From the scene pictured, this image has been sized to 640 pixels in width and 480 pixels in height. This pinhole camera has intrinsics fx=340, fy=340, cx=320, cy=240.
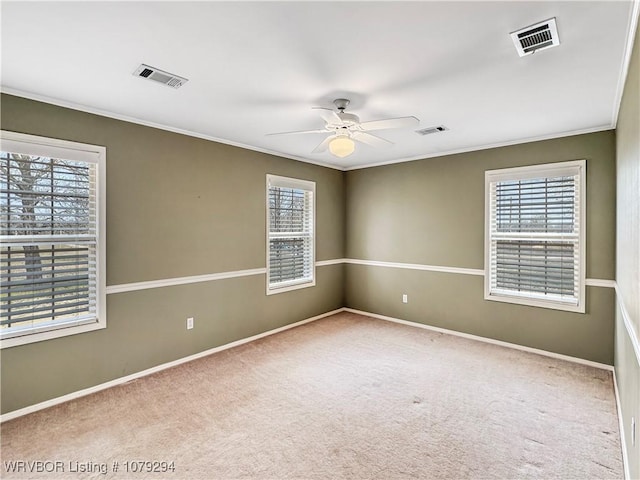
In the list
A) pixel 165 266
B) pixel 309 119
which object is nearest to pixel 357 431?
pixel 165 266

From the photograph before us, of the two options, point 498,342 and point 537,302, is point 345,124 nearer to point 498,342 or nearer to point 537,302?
point 537,302

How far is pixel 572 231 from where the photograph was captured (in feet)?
12.5

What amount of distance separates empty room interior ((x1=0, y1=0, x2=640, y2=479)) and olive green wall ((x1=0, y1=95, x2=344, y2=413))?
2 centimetres

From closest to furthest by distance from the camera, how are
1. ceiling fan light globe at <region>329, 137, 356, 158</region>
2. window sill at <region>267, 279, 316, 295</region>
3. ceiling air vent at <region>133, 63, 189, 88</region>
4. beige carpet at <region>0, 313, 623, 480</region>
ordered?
1. beige carpet at <region>0, 313, 623, 480</region>
2. ceiling air vent at <region>133, 63, 189, 88</region>
3. ceiling fan light globe at <region>329, 137, 356, 158</region>
4. window sill at <region>267, 279, 316, 295</region>

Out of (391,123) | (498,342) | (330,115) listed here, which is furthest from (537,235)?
(330,115)

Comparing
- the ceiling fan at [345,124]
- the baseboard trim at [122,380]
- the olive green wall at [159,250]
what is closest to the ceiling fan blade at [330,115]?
the ceiling fan at [345,124]

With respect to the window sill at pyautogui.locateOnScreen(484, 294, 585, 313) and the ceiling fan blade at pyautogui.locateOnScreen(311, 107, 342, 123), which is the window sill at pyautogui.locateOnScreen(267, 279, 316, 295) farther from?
the ceiling fan blade at pyautogui.locateOnScreen(311, 107, 342, 123)

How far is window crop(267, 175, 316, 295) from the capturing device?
4.77 metres

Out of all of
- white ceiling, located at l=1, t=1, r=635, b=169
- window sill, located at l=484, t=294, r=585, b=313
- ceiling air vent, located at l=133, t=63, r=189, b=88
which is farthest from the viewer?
window sill, located at l=484, t=294, r=585, b=313

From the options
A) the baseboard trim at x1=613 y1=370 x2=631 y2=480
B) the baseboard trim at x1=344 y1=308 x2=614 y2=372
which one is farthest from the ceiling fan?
the baseboard trim at x1=344 y1=308 x2=614 y2=372

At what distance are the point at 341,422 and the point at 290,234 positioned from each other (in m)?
2.90

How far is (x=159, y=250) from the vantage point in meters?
3.53

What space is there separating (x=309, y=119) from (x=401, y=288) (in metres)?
3.04

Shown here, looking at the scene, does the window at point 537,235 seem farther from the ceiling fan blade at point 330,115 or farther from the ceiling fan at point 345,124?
the ceiling fan blade at point 330,115
